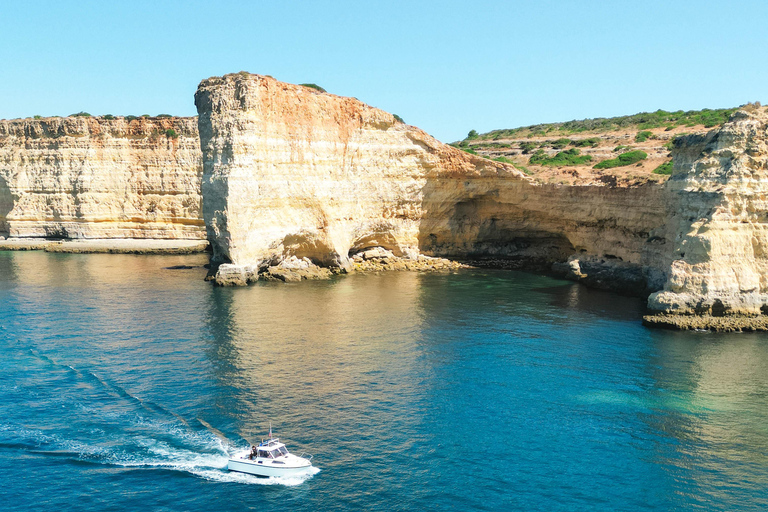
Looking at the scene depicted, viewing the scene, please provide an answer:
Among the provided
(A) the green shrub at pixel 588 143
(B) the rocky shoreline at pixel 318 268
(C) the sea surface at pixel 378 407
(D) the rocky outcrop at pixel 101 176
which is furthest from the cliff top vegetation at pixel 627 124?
(D) the rocky outcrop at pixel 101 176

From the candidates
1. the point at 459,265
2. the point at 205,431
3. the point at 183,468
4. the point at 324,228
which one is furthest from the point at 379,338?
the point at 459,265

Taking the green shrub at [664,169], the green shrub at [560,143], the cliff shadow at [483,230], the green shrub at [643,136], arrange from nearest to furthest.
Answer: the green shrub at [664,169]
the cliff shadow at [483,230]
the green shrub at [643,136]
the green shrub at [560,143]

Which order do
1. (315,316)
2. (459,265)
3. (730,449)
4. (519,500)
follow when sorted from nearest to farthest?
(519,500) → (730,449) → (315,316) → (459,265)

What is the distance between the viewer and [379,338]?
3862 cm

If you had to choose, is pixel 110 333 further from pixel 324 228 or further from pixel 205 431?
pixel 324 228

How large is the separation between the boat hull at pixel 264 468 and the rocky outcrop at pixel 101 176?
70827 mm

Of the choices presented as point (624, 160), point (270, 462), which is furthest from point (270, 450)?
point (624, 160)

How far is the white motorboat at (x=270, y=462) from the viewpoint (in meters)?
21.9

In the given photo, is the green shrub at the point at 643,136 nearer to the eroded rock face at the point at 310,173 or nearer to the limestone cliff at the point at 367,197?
the limestone cliff at the point at 367,197

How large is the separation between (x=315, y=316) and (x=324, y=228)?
61.7 ft

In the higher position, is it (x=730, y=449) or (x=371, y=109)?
(x=371, y=109)

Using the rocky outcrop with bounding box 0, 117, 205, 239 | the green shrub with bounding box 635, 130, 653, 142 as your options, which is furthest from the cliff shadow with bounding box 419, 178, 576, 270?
the rocky outcrop with bounding box 0, 117, 205, 239

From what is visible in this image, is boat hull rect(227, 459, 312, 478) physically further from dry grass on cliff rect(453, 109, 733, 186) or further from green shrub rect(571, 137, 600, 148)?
green shrub rect(571, 137, 600, 148)

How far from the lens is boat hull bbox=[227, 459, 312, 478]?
858 inches
